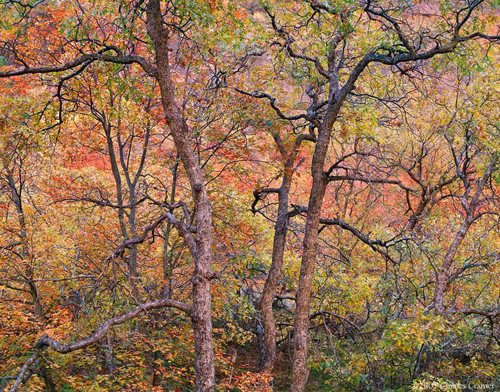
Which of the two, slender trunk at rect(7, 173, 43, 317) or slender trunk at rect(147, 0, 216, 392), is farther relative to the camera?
slender trunk at rect(7, 173, 43, 317)

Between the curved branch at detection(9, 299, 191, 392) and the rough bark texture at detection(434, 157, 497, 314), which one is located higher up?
the rough bark texture at detection(434, 157, 497, 314)

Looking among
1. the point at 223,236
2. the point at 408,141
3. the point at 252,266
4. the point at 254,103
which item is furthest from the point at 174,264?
the point at 408,141

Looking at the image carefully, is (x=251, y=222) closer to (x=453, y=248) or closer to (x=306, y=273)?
(x=306, y=273)

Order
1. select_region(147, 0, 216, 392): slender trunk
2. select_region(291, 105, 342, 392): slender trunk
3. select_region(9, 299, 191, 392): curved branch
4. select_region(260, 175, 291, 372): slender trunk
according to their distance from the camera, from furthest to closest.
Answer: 1. select_region(260, 175, 291, 372): slender trunk
2. select_region(291, 105, 342, 392): slender trunk
3. select_region(147, 0, 216, 392): slender trunk
4. select_region(9, 299, 191, 392): curved branch

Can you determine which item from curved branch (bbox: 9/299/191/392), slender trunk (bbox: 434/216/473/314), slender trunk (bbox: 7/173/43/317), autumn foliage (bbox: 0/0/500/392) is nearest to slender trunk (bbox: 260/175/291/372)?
autumn foliage (bbox: 0/0/500/392)

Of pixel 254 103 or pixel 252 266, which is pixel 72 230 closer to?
pixel 252 266

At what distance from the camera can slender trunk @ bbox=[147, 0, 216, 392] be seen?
18.1ft

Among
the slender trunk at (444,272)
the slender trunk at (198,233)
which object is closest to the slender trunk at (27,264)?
the slender trunk at (198,233)

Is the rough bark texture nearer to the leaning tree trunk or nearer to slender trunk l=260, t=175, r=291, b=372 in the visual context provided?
the leaning tree trunk

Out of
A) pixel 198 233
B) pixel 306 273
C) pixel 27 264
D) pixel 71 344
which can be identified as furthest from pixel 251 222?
pixel 71 344

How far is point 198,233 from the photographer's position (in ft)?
19.1

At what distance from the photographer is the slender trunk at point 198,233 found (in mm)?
5512

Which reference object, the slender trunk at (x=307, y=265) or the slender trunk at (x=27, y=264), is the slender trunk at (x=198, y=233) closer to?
the slender trunk at (x=307, y=265)

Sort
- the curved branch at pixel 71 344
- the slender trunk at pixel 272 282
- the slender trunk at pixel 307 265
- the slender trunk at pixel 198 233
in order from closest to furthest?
the curved branch at pixel 71 344, the slender trunk at pixel 198 233, the slender trunk at pixel 307 265, the slender trunk at pixel 272 282
